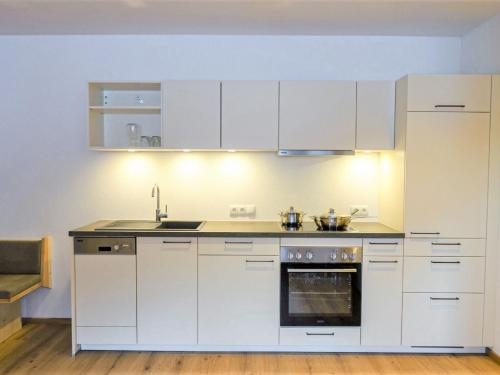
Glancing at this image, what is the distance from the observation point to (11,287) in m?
2.78

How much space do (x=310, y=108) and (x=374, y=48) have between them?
34.9 inches

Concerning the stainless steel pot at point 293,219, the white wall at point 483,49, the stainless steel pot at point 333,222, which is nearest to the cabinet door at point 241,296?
the stainless steel pot at point 293,219

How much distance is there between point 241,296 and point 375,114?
1.71 meters

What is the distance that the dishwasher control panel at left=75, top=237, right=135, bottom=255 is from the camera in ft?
8.80

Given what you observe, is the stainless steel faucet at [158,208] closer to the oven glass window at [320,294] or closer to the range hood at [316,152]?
the range hood at [316,152]

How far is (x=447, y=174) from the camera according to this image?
2.67 metres

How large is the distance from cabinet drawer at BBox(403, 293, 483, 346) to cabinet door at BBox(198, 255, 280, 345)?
0.98 m

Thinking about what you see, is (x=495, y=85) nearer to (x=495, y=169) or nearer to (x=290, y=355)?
(x=495, y=169)

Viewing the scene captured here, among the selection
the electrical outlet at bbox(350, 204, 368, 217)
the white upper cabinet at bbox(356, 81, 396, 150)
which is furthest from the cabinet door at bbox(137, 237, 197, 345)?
the white upper cabinet at bbox(356, 81, 396, 150)

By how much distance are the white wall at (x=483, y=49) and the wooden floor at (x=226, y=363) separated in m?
2.14

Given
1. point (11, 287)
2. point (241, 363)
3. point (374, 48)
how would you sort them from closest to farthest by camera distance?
point (241, 363), point (11, 287), point (374, 48)

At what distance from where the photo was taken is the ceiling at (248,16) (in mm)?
2574

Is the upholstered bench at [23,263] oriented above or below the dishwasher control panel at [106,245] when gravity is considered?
below

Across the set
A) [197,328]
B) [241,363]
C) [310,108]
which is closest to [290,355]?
[241,363]
